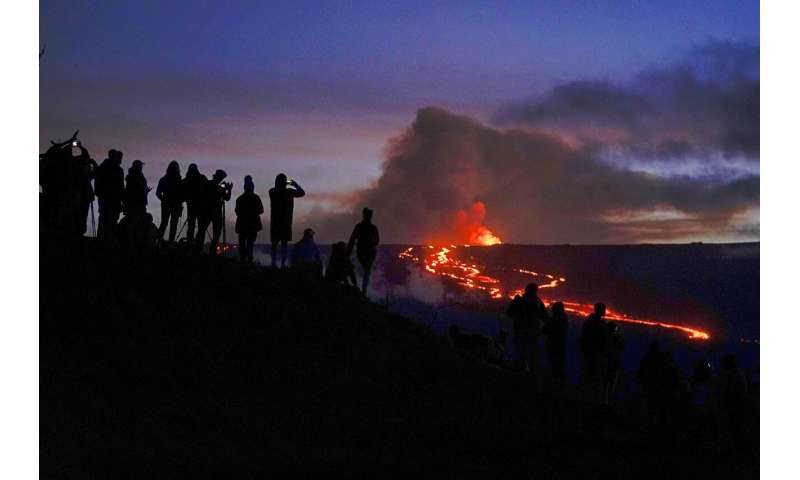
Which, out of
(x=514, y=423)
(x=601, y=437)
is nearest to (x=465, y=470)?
(x=514, y=423)

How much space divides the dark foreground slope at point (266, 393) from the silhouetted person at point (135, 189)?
3.68 feet

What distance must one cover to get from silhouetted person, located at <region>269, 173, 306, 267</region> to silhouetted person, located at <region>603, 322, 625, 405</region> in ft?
19.4

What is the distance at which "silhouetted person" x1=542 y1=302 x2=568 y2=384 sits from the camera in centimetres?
1558

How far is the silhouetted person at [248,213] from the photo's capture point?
1733 cm

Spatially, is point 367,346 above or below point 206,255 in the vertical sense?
below

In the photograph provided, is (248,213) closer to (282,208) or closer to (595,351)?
(282,208)

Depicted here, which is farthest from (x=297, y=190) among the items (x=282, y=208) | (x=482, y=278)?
(x=482, y=278)

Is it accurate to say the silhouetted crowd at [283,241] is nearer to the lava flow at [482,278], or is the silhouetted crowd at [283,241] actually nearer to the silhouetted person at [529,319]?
the silhouetted person at [529,319]

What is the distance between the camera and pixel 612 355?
15258 millimetres

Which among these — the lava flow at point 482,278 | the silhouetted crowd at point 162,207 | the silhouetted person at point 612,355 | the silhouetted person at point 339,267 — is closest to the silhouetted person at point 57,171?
the silhouetted crowd at point 162,207

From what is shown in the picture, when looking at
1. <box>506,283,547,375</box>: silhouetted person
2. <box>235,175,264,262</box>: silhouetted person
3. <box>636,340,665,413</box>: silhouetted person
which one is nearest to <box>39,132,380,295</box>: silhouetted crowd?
<box>235,175,264,262</box>: silhouetted person

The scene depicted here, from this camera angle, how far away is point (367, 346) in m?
15.0
